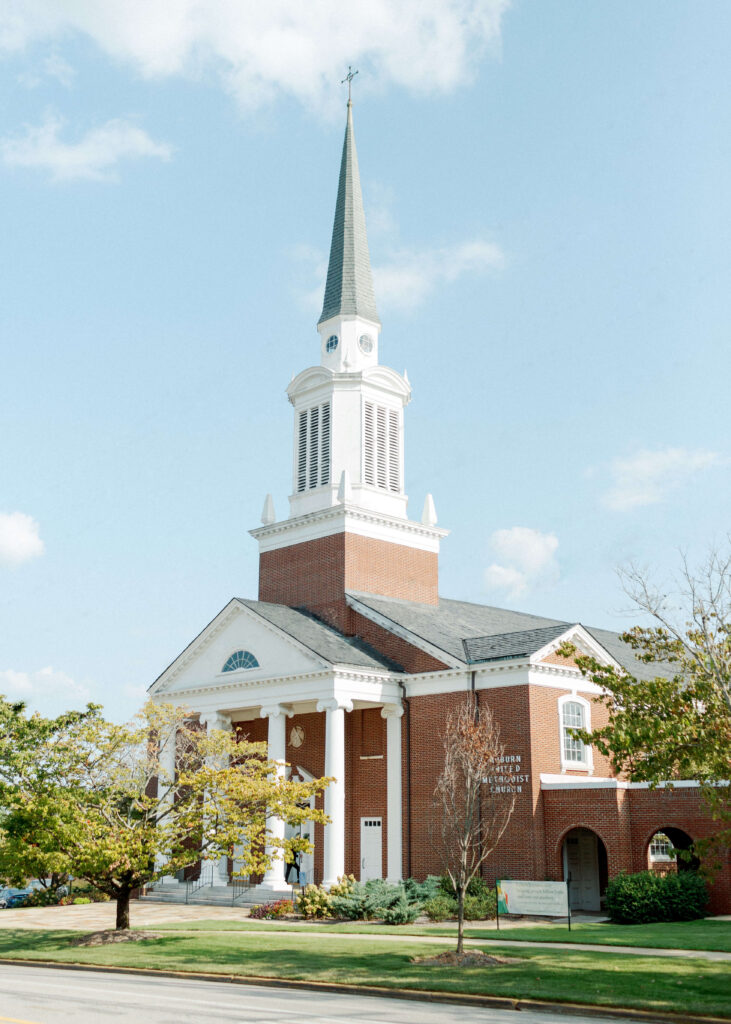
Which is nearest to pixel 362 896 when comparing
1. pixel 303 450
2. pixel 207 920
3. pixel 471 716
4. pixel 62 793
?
pixel 207 920

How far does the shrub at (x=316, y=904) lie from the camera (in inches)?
1126

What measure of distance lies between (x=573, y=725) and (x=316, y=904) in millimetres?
9933

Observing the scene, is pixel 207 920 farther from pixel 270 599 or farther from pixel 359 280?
pixel 359 280

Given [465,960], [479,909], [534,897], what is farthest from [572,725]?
[465,960]

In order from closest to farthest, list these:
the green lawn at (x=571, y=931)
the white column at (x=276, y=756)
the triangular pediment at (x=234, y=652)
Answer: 1. the green lawn at (x=571, y=931)
2. the white column at (x=276, y=756)
3. the triangular pediment at (x=234, y=652)

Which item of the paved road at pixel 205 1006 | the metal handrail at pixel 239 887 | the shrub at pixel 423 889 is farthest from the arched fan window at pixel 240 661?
the paved road at pixel 205 1006

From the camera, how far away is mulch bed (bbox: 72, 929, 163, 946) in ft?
76.9

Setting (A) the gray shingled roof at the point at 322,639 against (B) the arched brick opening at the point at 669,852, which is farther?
(A) the gray shingled roof at the point at 322,639

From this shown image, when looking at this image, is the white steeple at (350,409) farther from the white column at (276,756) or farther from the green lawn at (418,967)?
the green lawn at (418,967)

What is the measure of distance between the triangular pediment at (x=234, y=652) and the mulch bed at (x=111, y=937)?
11524 mm

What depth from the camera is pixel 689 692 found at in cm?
1591

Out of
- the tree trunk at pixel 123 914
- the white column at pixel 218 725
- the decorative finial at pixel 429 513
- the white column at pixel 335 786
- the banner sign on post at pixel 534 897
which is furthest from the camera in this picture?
the decorative finial at pixel 429 513

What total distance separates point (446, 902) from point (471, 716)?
5965mm

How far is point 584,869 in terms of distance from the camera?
3278cm
